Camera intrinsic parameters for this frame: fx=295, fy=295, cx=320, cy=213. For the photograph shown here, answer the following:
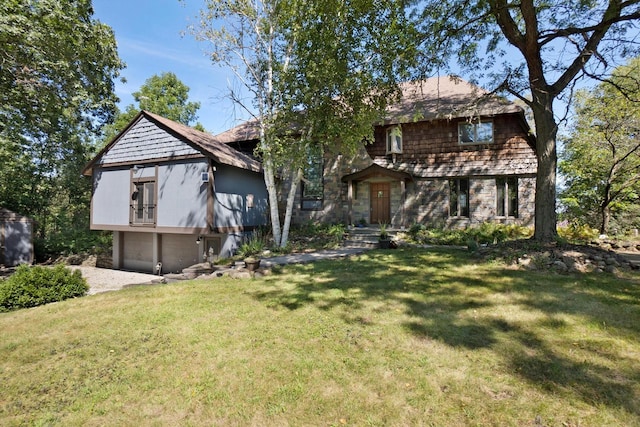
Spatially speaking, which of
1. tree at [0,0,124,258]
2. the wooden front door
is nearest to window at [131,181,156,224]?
tree at [0,0,124,258]

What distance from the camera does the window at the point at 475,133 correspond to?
13.2m

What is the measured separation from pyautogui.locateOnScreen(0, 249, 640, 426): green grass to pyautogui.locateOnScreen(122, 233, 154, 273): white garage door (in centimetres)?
856

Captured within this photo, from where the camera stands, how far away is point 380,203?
47.9 ft

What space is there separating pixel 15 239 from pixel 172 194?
10552 mm

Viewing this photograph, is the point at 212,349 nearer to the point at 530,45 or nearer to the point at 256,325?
the point at 256,325

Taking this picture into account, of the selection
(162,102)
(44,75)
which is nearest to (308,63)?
(44,75)

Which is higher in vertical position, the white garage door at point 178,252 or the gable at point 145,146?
the gable at point 145,146

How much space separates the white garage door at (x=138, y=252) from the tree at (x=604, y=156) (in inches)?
803

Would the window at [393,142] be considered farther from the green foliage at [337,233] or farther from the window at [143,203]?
the window at [143,203]

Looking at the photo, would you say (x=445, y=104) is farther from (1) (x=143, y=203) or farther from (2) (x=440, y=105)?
(1) (x=143, y=203)

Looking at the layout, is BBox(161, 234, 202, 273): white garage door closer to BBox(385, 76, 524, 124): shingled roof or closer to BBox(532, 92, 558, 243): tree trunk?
BBox(385, 76, 524, 124): shingled roof

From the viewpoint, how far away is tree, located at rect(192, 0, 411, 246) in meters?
9.46

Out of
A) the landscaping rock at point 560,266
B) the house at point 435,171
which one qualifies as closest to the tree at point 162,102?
the house at point 435,171

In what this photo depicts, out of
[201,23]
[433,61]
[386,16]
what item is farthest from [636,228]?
[201,23]
